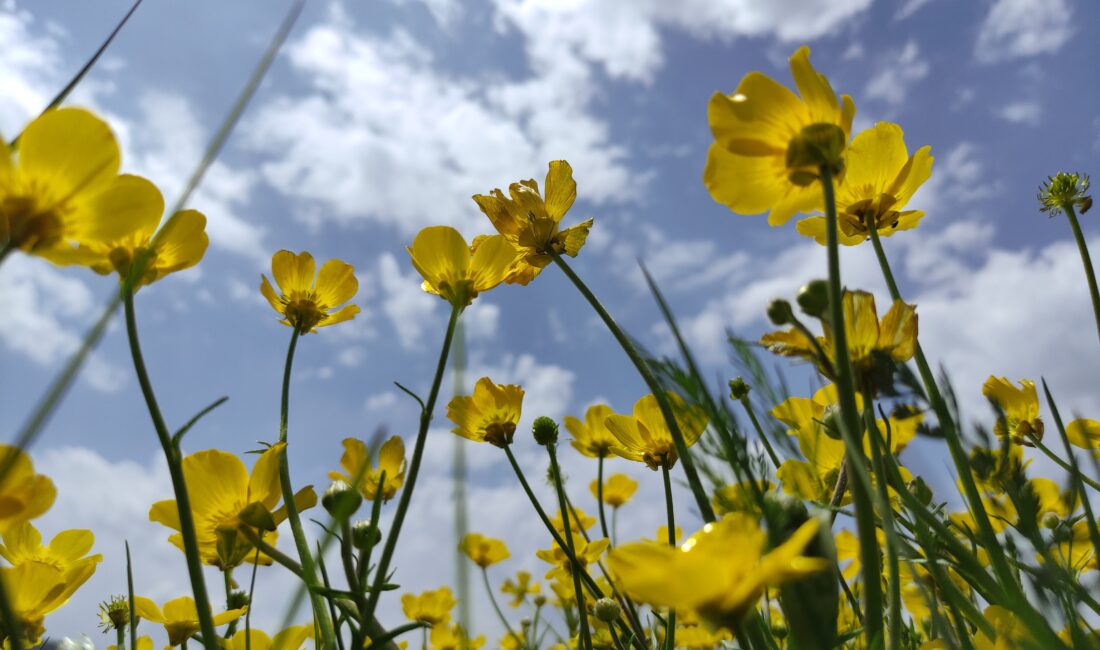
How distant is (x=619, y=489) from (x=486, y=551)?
34.9 inches

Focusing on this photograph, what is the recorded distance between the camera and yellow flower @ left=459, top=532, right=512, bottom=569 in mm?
3850

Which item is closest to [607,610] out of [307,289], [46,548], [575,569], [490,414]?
[575,569]

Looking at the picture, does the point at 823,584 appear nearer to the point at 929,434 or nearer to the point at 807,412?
the point at 929,434

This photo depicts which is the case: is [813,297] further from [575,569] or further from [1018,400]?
[1018,400]

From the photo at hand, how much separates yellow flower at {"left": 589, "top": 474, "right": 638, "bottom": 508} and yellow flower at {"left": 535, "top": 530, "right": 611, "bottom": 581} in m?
0.50

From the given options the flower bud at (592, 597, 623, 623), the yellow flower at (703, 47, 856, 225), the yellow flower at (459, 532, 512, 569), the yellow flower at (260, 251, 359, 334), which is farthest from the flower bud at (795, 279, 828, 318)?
the yellow flower at (459, 532, 512, 569)

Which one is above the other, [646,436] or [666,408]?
[646,436]

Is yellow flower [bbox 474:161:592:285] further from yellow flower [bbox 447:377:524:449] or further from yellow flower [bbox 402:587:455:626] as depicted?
yellow flower [bbox 402:587:455:626]

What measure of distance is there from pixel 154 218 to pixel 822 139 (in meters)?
0.83

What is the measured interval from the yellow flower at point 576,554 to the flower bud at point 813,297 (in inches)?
55.1

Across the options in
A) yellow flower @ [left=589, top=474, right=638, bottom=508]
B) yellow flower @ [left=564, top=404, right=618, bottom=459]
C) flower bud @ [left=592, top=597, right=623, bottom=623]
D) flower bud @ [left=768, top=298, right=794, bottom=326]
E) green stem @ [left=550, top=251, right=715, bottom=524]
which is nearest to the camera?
flower bud @ [left=768, top=298, right=794, bottom=326]

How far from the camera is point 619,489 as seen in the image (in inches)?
137

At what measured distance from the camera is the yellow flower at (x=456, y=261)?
56.7 inches

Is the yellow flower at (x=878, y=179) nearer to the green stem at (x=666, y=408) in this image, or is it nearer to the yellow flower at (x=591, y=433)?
the green stem at (x=666, y=408)
